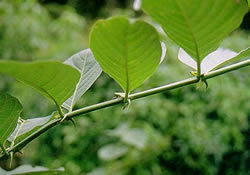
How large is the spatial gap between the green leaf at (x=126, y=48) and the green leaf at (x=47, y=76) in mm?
41

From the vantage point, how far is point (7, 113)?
39cm

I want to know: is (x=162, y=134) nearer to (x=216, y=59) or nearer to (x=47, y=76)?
(x=216, y=59)

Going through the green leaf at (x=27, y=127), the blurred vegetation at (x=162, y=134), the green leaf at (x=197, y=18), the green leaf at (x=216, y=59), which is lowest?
the blurred vegetation at (x=162, y=134)

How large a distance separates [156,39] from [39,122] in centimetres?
19

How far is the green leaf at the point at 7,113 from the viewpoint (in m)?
0.39

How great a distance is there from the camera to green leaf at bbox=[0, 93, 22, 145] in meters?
0.39

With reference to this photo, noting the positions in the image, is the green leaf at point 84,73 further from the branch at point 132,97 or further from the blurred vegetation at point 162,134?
the blurred vegetation at point 162,134

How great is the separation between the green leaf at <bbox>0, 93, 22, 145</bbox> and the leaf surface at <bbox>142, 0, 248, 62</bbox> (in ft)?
0.67

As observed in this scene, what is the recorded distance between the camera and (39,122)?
0.40 metres

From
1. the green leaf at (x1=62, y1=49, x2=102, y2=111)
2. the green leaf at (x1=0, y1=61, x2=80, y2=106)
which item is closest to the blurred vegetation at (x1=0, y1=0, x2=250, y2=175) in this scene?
the green leaf at (x1=62, y1=49, x2=102, y2=111)

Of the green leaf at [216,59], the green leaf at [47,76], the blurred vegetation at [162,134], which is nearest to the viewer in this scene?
the green leaf at [47,76]

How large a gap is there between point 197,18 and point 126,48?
0.26 feet

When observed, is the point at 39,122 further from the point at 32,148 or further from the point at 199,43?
the point at 32,148

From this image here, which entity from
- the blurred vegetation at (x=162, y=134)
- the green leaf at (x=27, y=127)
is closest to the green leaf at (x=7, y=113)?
the green leaf at (x=27, y=127)
